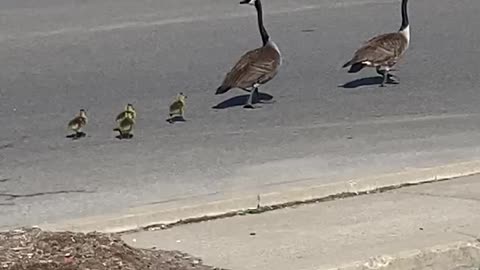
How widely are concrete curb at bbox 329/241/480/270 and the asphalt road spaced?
191cm

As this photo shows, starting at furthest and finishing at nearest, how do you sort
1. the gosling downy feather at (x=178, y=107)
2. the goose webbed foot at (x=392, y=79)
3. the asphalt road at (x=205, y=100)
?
the goose webbed foot at (x=392, y=79) → the gosling downy feather at (x=178, y=107) → the asphalt road at (x=205, y=100)

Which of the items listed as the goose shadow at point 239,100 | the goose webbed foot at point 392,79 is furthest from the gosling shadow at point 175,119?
the goose webbed foot at point 392,79

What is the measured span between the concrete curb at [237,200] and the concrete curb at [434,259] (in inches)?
50.2

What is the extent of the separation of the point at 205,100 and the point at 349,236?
4915 millimetres

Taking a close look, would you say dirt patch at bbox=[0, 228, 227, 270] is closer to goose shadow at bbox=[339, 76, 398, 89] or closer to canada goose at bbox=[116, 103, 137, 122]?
canada goose at bbox=[116, 103, 137, 122]

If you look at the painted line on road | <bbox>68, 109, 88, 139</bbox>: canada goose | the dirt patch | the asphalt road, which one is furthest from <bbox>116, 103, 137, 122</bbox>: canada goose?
the painted line on road

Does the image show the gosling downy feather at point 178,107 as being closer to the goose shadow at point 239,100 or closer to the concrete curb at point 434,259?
the goose shadow at point 239,100

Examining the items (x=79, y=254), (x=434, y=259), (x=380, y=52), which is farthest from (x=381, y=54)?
Answer: (x=79, y=254)

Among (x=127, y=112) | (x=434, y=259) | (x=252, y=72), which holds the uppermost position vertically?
(x=252, y=72)

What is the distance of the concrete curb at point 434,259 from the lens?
6.24 meters

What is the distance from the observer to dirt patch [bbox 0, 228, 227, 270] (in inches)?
233

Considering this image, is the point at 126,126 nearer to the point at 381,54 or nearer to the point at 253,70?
the point at 253,70

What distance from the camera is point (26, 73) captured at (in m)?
12.7

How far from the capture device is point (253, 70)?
36.5 ft
